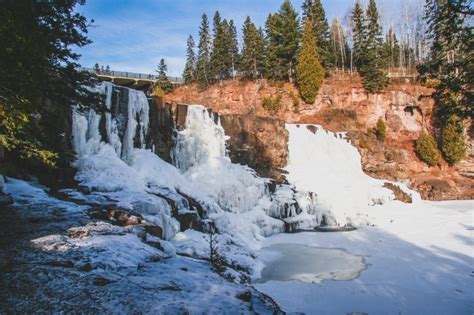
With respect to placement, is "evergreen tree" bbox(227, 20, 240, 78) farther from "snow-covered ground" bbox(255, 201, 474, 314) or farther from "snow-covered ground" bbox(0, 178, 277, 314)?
"snow-covered ground" bbox(0, 178, 277, 314)

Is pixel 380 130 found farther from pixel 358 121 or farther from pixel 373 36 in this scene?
pixel 373 36

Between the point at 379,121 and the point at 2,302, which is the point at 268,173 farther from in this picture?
the point at 2,302

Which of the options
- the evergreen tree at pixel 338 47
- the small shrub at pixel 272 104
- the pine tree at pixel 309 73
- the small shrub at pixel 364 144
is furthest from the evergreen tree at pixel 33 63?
the evergreen tree at pixel 338 47

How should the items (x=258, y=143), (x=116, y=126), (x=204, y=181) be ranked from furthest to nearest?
(x=258, y=143), (x=204, y=181), (x=116, y=126)

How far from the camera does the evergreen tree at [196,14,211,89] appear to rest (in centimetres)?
4706

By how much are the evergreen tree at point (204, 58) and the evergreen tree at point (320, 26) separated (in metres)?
15.1

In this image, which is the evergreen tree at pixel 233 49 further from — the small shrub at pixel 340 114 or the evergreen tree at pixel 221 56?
the small shrub at pixel 340 114

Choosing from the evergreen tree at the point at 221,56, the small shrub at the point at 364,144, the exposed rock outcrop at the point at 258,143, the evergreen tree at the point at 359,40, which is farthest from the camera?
the evergreen tree at the point at 221,56

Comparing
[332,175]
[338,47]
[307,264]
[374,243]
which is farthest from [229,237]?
[338,47]

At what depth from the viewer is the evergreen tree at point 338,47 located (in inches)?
1823

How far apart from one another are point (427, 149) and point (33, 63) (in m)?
34.9

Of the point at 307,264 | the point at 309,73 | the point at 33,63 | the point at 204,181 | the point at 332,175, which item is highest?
the point at 309,73

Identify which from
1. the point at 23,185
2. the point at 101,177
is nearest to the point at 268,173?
the point at 101,177

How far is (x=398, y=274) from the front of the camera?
1148 cm
